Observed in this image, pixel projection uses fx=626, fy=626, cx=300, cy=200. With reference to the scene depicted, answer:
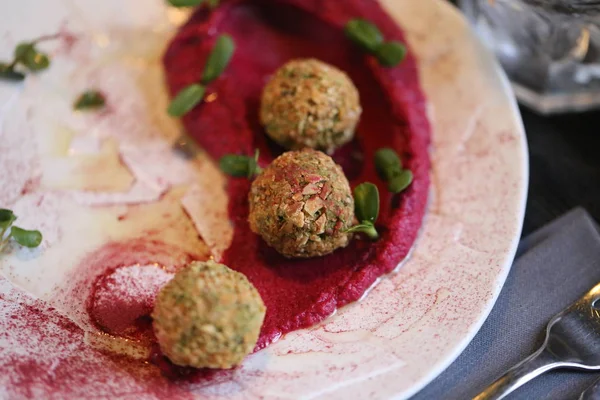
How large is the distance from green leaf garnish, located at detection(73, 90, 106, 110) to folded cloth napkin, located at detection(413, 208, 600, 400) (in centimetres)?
163

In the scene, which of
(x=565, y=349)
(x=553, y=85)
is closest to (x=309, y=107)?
(x=565, y=349)

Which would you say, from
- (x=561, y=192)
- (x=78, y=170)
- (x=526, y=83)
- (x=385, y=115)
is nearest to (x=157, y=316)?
(x=78, y=170)

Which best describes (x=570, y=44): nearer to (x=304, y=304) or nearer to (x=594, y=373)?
(x=594, y=373)

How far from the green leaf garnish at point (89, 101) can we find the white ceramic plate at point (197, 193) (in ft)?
0.11

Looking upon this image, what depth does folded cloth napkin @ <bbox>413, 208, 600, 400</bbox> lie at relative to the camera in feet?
5.85

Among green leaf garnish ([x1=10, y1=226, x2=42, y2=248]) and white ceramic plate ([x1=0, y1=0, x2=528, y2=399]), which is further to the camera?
green leaf garnish ([x1=10, y1=226, x2=42, y2=248])

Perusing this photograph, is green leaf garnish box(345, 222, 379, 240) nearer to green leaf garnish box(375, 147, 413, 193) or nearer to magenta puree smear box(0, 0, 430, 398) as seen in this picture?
magenta puree smear box(0, 0, 430, 398)

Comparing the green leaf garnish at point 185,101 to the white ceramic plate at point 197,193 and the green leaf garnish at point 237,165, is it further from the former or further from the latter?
the green leaf garnish at point 237,165

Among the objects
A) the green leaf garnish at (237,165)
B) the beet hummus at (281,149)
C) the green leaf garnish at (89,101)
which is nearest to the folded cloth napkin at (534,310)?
the beet hummus at (281,149)

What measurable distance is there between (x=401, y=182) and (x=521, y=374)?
2.24ft

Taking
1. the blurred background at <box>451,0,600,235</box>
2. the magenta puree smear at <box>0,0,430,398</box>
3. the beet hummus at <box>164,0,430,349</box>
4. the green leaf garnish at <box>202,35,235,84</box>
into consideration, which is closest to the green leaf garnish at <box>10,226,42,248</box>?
the magenta puree smear at <box>0,0,430,398</box>

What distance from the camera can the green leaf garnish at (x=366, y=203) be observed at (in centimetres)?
195

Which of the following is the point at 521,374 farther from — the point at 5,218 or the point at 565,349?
the point at 5,218

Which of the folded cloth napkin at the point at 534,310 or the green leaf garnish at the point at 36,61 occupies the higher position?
the green leaf garnish at the point at 36,61
